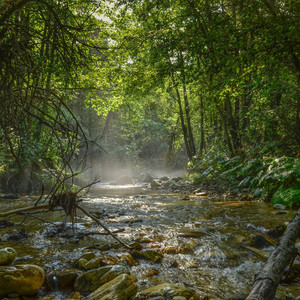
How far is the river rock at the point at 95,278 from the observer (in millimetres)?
2170

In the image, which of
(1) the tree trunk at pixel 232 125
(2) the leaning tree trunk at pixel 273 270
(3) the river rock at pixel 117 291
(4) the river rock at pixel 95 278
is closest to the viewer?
(2) the leaning tree trunk at pixel 273 270

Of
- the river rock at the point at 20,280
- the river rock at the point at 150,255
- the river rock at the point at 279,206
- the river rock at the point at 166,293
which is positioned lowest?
the river rock at the point at 279,206

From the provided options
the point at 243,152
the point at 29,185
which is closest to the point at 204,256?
the point at 243,152

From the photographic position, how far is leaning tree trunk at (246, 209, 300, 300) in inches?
54.4

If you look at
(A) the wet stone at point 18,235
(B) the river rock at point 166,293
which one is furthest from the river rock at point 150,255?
(A) the wet stone at point 18,235

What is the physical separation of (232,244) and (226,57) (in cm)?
399

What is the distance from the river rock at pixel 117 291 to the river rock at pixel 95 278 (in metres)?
0.19

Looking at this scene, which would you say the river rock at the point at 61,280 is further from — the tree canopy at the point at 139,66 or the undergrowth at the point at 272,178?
the undergrowth at the point at 272,178

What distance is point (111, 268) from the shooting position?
2.33 m

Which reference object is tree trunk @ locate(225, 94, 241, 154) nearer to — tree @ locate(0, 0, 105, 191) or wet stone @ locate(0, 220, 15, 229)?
tree @ locate(0, 0, 105, 191)

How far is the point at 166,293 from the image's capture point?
1.97 meters

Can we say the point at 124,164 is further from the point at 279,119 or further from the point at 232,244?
the point at 232,244

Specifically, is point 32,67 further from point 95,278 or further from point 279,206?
point 279,206

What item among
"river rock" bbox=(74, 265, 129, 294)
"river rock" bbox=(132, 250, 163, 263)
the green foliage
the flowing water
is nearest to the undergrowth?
the green foliage
